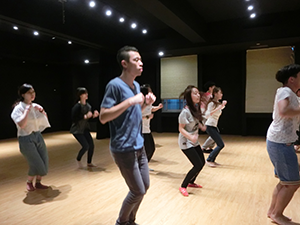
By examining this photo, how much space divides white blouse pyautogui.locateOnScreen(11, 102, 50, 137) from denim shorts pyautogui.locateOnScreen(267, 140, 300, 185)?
287 centimetres

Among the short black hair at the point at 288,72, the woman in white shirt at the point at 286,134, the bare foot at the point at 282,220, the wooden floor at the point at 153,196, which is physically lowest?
the wooden floor at the point at 153,196

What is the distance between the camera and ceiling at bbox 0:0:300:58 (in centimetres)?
537

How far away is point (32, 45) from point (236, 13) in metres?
8.04

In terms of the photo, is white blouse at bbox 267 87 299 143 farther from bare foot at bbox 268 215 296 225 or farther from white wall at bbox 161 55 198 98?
white wall at bbox 161 55 198 98

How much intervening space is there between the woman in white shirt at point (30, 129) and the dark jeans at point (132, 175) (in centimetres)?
175

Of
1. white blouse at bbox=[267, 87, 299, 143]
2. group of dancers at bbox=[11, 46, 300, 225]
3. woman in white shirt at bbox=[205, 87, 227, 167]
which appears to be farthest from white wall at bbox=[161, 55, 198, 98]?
white blouse at bbox=[267, 87, 299, 143]

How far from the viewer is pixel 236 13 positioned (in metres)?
6.98

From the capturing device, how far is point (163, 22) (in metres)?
6.65

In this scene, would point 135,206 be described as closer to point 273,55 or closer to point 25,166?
point 25,166

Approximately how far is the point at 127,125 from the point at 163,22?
5.74m

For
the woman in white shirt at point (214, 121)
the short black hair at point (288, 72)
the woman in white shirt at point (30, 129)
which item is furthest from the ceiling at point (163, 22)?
the short black hair at point (288, 72)

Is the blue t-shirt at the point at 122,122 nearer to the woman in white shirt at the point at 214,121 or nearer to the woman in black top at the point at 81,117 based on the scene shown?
the woman in black top at the point at 81,117

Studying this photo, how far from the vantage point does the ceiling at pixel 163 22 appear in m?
5.37

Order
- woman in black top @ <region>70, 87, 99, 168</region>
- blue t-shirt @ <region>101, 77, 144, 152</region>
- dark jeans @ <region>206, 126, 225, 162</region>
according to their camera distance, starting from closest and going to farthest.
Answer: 1. blue t-shirt @ <region>101, 77, 144, 152</region>
2. woman in black top @ <region>70, 87, 99, 168</region>
3. dark jeans @ <region>206, 126, 225, 162</region>
